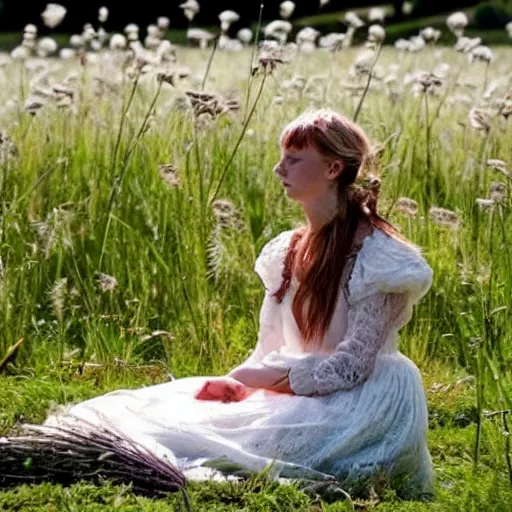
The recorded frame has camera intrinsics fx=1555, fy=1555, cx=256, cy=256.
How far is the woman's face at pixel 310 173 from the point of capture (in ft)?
14.5

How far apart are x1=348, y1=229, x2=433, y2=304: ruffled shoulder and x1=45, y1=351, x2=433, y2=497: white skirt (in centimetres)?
20

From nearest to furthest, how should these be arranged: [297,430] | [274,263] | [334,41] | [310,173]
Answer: [297,430] → [310,173] → [274,263] → [334,41]

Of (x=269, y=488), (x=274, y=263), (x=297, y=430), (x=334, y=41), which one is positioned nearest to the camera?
(x=269, y=488)

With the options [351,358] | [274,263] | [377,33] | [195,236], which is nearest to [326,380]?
[351,358]

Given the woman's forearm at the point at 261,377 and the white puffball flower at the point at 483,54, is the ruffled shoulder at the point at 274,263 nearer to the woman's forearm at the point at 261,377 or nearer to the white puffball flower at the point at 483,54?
the woman's forearm at the point at 261,377

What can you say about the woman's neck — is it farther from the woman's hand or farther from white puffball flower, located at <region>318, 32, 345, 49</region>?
white puffball flower, located at <region>318, 32, 345, 49</region>

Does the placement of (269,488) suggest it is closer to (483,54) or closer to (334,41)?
(483,54)

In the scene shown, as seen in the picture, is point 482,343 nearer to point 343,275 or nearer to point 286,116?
point 343,275

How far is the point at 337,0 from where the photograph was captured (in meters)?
34.0

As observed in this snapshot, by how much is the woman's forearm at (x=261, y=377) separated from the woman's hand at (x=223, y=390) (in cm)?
5

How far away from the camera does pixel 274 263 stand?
4.64 metres

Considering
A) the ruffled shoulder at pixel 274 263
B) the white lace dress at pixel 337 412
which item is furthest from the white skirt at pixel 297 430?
the ruffled shoulder at pixel 274 263

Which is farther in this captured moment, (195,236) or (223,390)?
(195,236)

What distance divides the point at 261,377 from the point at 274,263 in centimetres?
42
